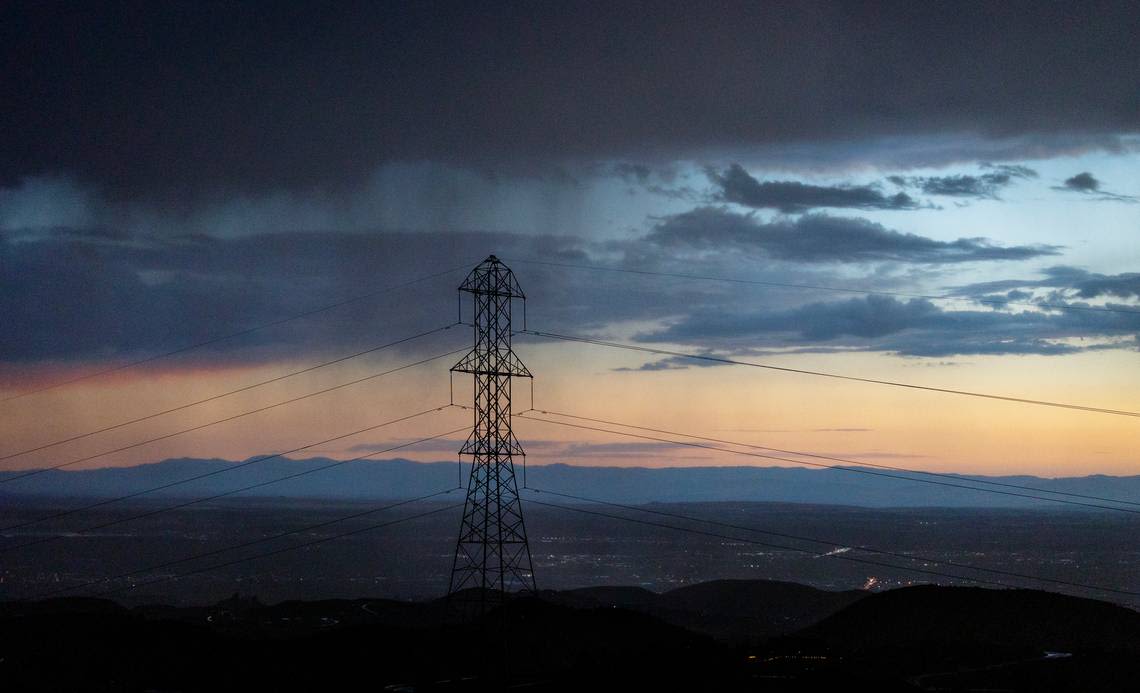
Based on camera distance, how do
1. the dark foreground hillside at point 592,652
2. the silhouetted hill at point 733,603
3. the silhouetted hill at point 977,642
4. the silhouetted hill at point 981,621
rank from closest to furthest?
the dark foreground hillside at point 592,652 → the silhouetted hill at point 977,642 → the silhouetted hill at point 981,621 → the silhouetted hill at point 733,603

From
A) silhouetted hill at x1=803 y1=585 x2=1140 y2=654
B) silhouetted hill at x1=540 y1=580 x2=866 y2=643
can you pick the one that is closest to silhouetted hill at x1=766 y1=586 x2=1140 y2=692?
silhouetted hill at x1=803 y1=585 x2=1140 y2=654

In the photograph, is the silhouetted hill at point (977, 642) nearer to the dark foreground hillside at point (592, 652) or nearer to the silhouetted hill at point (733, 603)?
the dark foreground hillside at point (592, 652)

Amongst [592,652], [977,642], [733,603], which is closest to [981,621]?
[977,642]

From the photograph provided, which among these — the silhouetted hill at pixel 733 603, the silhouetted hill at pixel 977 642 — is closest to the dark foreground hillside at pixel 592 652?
the silhouetted hill at pixel 977 642

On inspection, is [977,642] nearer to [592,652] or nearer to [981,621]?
[981,621]

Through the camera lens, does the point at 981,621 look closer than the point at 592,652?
No

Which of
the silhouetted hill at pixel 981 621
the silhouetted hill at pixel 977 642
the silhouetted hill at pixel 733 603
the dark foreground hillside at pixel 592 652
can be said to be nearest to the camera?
the dark foreground hillside at pixel 592 652

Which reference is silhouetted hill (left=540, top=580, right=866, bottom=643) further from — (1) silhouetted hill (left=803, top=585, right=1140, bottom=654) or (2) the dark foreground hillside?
(1) silhouetted hill (left=803, top=585, right=1140, bottom=654)

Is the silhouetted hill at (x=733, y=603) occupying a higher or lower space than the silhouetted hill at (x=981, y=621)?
lower

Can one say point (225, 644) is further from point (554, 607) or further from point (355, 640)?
point (554, 607)
